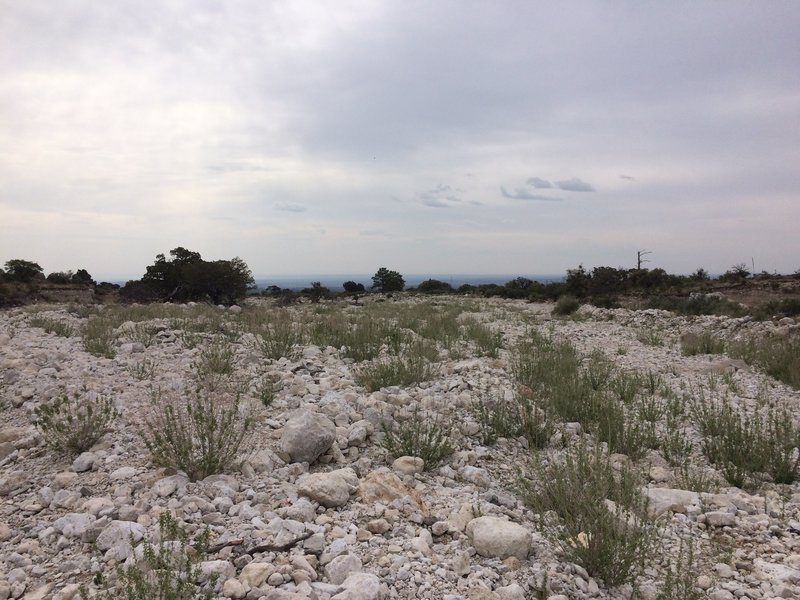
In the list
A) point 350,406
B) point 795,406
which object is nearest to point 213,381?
point 350,406

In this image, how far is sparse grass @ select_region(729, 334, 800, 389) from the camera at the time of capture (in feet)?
25.3

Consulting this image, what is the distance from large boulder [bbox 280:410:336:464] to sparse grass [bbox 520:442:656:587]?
5.53 feet

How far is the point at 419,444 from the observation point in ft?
13.9

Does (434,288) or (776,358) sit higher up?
(434,288)

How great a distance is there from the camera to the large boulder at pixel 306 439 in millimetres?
4023

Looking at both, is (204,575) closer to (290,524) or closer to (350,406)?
(290,524)

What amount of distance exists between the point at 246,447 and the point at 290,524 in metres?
1.42

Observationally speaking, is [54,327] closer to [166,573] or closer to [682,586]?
[166,573]

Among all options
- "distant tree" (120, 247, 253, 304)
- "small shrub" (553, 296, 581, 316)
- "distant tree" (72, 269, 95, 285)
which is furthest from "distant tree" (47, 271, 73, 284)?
"small shrub" (553, 296, 581, 316)

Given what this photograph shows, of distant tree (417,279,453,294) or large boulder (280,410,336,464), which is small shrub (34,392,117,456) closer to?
large boulder (280,410,336,464)

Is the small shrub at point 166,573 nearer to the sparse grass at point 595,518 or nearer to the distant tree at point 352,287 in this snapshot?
the sparse grass at point 595,518

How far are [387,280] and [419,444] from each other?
47.6 m

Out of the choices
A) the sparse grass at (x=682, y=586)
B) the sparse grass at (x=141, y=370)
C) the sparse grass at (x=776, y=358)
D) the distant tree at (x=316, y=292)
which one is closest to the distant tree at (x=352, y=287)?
the distant tree at (x=316, y=292)

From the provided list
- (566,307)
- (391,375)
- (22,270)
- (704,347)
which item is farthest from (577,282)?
(22,270)
